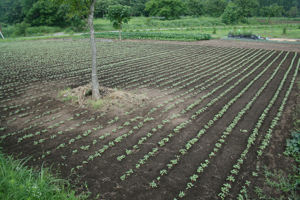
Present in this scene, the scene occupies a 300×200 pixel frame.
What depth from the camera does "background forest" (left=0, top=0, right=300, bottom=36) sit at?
46.2 meters

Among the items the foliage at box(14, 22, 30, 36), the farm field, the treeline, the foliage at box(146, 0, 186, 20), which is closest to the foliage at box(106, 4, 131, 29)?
the treeline

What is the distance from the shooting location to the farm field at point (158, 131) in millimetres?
4613

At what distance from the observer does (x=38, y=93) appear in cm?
983

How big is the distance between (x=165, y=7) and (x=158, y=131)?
213ft

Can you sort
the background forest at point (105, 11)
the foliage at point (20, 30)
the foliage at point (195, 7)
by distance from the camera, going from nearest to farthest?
the foliage at point (20, 30), the background forest at point (105, 11), the foliage at point (195, 7)

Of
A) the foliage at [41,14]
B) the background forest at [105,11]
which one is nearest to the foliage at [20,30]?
the background forest at [105,11]

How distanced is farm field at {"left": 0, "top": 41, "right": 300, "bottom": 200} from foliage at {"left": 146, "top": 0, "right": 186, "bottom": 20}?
186 feet

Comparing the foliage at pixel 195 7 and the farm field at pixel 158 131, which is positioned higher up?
the foliage at pixel 195 7

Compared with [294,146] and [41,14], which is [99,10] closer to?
[41,14]

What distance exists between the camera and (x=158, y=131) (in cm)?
655

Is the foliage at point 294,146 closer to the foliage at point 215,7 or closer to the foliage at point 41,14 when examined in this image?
the foliage at point 41,14

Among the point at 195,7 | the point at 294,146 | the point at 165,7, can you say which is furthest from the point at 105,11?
the point at 195,7

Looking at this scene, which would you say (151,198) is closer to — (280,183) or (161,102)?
(280,183)

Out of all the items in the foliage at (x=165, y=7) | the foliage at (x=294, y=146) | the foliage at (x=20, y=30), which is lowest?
the foliage at (x=294, y=146)
